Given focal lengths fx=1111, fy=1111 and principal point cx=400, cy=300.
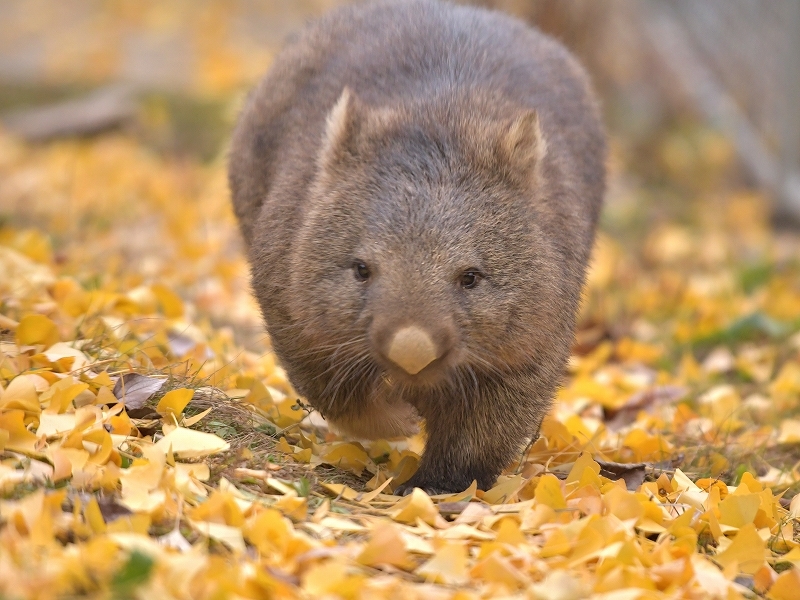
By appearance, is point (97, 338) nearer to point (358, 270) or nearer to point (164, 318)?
point (164, 318)

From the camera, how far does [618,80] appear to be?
1406 cm

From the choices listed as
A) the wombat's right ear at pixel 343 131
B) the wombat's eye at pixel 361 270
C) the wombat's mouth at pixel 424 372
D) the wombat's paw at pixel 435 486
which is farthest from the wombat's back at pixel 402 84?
the wombat's paw at pixel 435 486

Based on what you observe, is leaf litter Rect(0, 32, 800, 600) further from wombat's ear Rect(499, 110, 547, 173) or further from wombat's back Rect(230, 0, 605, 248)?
wombat's ear Rect(499, 110, 547, 173)

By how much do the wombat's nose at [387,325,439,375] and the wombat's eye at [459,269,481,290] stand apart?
385 millimetres

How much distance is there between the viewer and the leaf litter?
3529mm

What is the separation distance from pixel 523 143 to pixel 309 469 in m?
1.68

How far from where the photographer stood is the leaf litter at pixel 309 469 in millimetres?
3529

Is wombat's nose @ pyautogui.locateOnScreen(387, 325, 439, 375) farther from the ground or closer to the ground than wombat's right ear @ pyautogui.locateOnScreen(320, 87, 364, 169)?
closer to the ground

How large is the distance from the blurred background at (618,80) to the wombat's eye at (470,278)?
7524 millimetres

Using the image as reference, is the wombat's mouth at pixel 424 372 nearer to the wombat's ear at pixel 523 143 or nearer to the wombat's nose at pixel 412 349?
the wombat's nose at pixel 412 349

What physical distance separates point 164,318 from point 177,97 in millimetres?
7958

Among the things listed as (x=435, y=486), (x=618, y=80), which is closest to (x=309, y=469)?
(x=435, y=486)

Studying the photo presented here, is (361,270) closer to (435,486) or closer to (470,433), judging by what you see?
(470,433)

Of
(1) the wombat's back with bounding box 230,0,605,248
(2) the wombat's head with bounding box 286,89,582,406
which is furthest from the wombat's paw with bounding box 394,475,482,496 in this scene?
(1) the wombat's back with bounding box 230,0,605,248
